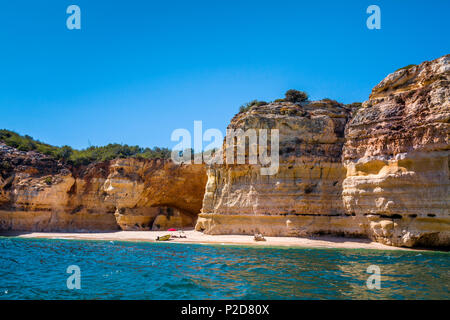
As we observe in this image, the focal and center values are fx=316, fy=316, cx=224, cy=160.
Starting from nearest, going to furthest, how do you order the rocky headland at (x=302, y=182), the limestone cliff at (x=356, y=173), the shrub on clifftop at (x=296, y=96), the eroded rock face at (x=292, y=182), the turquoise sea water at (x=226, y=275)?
the turquoise sea water at (x=226, y=275) < the limestone cliff at (x=356, y=173) < the rocky headland at (x=302, y=182) < the eroded rock face at (x=292, y=182) < the shrub on clifftop at (x=296, y=96)

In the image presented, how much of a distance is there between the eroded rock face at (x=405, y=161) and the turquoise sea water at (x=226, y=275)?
237 centimetres

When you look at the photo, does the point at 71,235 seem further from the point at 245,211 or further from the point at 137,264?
the point at 137,264

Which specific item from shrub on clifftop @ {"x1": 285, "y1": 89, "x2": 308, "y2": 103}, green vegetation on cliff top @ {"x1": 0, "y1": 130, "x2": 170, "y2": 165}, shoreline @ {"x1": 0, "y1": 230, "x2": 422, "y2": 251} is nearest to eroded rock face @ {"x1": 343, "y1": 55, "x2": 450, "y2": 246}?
shoreline @ {"x1": 0, "y1": 230, "x2": 422, "y2": 251}

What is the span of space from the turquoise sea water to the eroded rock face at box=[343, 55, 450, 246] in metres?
2.37

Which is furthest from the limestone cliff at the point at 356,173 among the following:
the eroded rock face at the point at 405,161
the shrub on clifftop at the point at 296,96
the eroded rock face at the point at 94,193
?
the eroded rock face at the point at 94,193

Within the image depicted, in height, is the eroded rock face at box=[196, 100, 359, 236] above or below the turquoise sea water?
above

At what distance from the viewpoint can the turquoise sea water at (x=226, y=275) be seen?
9.50 meters

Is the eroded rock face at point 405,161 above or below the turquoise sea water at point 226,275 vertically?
above

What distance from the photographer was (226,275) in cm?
1205

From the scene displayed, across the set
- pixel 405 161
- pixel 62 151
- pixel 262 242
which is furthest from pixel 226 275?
pixel 62 151

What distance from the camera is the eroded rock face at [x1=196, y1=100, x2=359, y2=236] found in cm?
2459

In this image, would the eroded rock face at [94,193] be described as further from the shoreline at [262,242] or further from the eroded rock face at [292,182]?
the eroded rock face at [292,182]

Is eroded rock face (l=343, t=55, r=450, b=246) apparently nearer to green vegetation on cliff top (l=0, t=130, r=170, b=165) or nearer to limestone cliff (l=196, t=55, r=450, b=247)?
limestone cliff (l=196, t=55, r=450, b=247)
